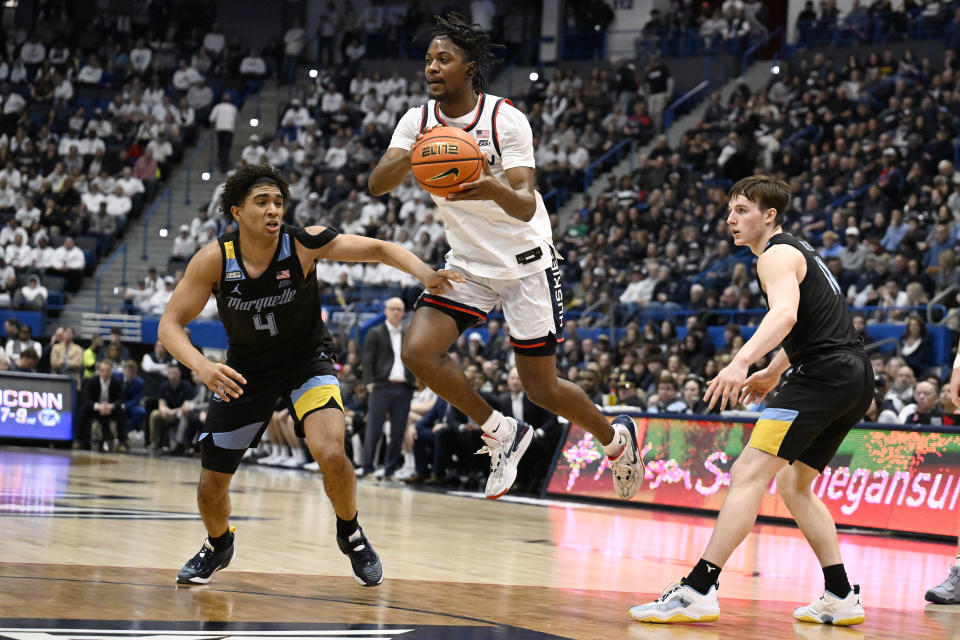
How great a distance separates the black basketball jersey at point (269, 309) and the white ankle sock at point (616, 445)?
1.87 meters

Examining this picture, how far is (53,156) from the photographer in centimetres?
2633

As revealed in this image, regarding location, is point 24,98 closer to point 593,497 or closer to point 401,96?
point 401,96

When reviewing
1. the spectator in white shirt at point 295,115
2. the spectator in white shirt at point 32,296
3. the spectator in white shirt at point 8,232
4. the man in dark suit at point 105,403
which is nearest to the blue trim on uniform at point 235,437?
the man in dark suit at point 105,403

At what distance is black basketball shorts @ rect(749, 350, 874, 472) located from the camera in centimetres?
528

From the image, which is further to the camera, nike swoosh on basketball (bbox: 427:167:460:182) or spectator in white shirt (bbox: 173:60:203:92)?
spectator in white shirt (bbox: 173:60:203:92)

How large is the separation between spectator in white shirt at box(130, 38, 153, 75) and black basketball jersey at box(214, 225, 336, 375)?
2459 cm

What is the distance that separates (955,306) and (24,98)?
2214 cm

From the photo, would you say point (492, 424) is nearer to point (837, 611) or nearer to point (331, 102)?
point (837, 611)

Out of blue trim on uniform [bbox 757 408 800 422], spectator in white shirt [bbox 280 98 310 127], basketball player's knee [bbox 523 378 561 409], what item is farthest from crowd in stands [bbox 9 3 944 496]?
blue trim on uniform [bbox 757 408 800 422]

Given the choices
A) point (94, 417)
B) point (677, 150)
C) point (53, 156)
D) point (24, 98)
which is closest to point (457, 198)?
point (94, 417)

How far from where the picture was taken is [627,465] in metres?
6.94

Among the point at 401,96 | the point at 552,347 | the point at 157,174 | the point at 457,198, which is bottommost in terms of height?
the point at 552,347

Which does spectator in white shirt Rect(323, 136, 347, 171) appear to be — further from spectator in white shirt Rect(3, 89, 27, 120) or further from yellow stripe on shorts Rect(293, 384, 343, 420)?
yellow stripe on shorts Rect(293, 384, 343, 420)

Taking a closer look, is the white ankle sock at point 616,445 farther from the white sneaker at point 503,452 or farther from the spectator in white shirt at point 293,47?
the spectator in white shirt at point 293,47
